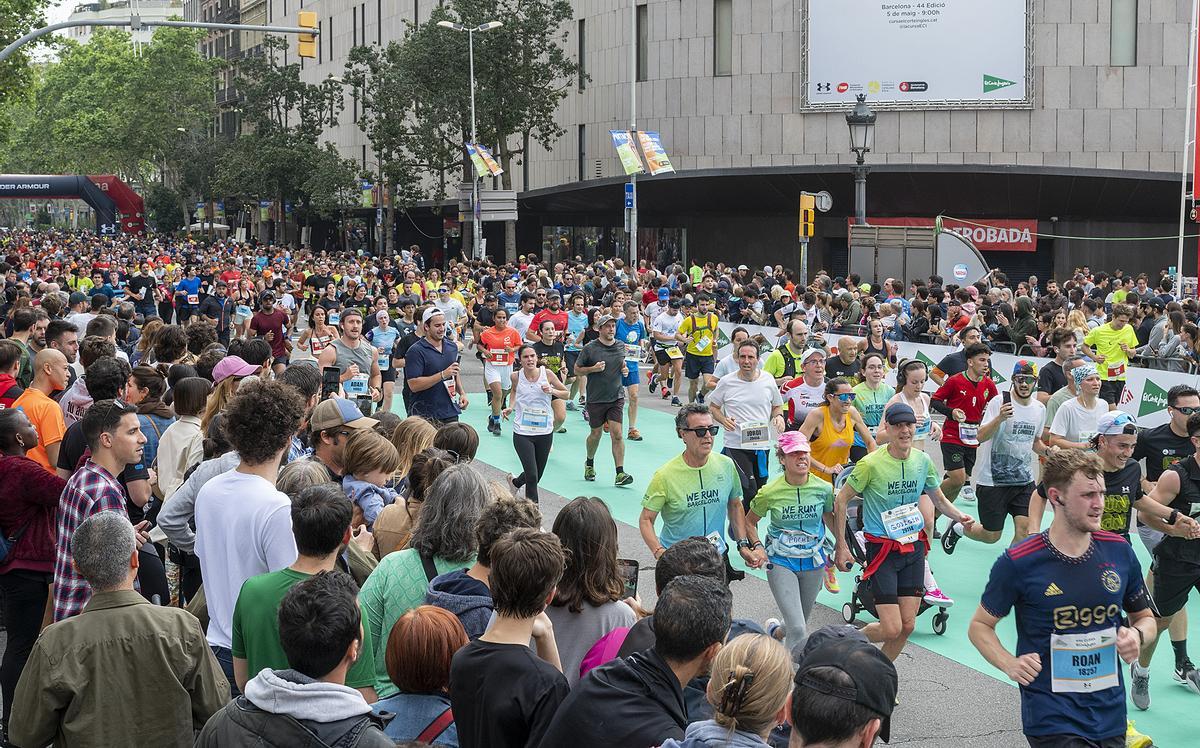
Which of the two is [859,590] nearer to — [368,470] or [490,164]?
[368,470]

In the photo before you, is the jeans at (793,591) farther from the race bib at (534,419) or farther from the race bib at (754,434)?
the race bib at (534,419)

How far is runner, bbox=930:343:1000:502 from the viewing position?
12219mm

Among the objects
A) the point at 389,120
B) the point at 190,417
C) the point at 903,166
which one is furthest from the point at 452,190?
the point at 190,417

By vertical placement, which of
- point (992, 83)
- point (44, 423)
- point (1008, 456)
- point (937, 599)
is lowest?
point (937, 599)

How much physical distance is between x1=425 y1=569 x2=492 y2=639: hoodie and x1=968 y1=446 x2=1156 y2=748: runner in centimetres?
208

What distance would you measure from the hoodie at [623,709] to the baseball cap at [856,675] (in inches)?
21.0

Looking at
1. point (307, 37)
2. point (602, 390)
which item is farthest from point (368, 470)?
point (307, 37)

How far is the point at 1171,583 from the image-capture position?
26.9ft

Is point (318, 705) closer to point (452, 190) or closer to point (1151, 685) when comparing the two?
point (1151, 685)

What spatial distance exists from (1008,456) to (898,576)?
296 centimetres

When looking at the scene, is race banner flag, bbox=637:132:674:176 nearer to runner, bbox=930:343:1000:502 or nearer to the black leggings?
Answer: the black leggings

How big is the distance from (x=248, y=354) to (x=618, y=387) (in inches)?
197

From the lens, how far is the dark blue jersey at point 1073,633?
18.2 feet

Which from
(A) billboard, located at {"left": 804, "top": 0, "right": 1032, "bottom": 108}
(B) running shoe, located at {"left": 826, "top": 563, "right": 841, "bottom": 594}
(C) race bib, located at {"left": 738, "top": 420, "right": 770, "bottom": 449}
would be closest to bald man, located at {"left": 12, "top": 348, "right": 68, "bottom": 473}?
(C) race bib, located at {"left": 738, "top": 420, "right": 770, "bottom": 449}
